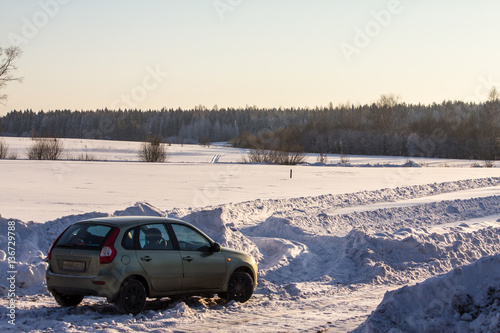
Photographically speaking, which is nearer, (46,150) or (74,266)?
(74,266)

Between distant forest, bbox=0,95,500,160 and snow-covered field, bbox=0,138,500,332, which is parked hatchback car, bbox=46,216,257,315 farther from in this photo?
distant forest, bbox=0,95,500,160

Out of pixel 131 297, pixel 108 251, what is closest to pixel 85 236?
pixel 108 251

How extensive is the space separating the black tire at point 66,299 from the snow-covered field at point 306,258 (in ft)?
0.43

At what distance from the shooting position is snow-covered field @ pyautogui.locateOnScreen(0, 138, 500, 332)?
6.93m

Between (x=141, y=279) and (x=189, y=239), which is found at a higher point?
(x=189, y=239)

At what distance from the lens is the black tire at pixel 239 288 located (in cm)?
952

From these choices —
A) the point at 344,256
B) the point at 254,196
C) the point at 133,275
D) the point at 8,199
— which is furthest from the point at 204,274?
the point at 254,196

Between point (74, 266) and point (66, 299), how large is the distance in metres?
0.71

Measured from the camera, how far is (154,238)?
8734mm

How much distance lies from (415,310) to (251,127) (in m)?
184

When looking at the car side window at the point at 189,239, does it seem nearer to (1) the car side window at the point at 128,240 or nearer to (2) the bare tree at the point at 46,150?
(1) the car side window at the point at 128,240

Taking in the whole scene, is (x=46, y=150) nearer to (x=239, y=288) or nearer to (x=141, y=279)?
(x=239, y=288)

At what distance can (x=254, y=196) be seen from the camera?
2645 centimetres

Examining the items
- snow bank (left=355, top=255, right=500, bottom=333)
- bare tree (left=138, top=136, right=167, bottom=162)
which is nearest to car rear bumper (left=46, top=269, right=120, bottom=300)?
snow bank (left=355, top=255, right=500, bottom=333)
